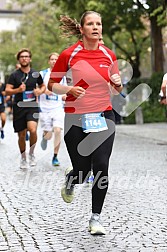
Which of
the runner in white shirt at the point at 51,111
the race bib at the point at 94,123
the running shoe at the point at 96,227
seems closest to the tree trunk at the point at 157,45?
the runner in white shirt at the point at 51,111

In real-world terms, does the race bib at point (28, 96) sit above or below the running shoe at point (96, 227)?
above

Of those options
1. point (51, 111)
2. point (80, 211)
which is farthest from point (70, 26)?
point (51, 111)

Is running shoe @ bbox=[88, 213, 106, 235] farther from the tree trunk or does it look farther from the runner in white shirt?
the tree trunk

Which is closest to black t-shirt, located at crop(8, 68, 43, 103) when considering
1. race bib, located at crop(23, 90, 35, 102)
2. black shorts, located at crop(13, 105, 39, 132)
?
race bib, located at crop(23, 90, 35, 102)

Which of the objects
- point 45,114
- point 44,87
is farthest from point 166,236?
point 45,114

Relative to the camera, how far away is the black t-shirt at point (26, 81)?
10.9 meters

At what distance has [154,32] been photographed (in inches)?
1024

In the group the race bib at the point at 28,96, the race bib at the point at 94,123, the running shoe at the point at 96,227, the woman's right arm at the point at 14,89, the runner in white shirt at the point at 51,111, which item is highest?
the race bib at the point at 94,123

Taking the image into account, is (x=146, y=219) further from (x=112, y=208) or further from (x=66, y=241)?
(x=66, y=241)

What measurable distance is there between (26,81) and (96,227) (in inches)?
216

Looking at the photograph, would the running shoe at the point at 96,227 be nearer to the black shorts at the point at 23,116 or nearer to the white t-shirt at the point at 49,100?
the black shorts at the point at 23,116

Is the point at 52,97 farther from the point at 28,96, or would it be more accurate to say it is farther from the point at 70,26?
the point at 70,26

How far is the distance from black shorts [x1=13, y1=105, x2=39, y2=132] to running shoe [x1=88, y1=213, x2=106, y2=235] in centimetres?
527

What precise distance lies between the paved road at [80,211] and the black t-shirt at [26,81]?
3.95ft
